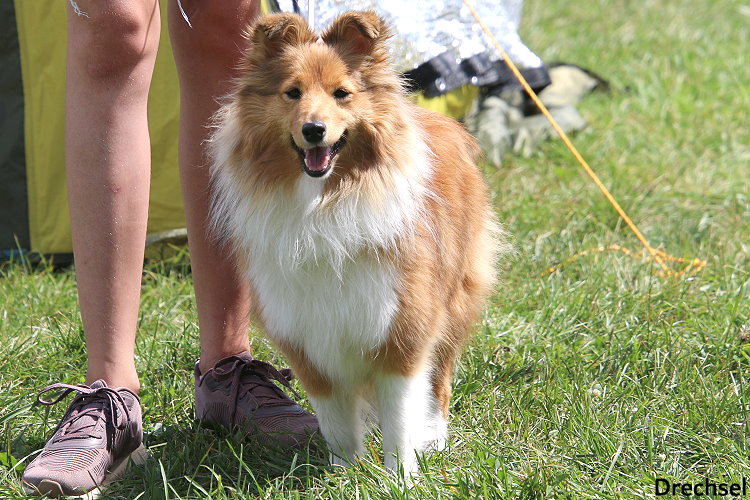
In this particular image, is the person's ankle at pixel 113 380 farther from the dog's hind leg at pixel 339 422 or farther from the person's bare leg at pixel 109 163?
the dog's hind leg at pixel 339 422

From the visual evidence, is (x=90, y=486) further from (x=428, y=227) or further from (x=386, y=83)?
(x=386, y=83)

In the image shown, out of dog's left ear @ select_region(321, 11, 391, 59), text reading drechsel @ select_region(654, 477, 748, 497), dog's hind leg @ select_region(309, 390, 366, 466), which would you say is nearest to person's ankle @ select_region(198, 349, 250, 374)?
dog's hind leg @ select_region(309, 390, 366, 466)

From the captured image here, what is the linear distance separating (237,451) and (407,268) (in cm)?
84

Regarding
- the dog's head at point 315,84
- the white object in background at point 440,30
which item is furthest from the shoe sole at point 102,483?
the white object in background at point 440,30

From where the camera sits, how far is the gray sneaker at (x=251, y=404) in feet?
9.27

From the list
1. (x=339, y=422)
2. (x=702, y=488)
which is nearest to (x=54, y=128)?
(x=339, y=422)

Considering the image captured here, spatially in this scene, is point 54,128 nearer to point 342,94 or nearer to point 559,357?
point 342,94

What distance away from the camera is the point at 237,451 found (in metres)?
2.79

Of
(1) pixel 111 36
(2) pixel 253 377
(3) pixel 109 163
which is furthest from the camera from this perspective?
(2) pixel 253 377

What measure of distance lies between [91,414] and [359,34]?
4.44 feet

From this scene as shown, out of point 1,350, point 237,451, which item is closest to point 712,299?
point 237,451

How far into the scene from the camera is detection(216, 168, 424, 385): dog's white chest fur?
2.46m

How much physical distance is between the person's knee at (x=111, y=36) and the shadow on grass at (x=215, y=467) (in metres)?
1.13

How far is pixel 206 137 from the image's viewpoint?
2.79 meters
